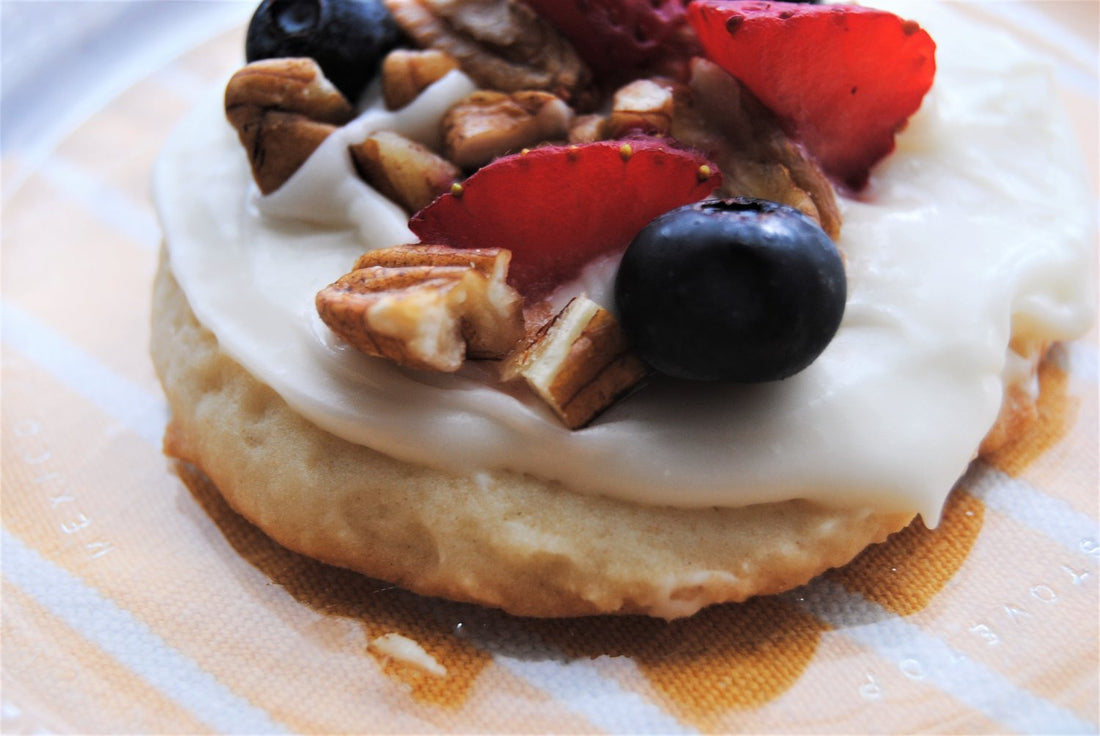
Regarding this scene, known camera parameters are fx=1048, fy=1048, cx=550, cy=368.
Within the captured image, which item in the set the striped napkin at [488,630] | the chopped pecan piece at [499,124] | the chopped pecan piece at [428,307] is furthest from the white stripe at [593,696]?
the chopped pecan piece at [499,124]

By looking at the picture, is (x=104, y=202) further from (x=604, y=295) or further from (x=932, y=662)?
(x=932, y=662)

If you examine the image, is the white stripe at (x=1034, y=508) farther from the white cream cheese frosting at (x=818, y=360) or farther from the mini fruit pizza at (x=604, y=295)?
the white cream cheese frosting at (x=818, y=360)

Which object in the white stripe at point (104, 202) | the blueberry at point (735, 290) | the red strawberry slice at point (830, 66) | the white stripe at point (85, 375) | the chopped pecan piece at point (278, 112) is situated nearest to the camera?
the blueberry at point (735, 290)

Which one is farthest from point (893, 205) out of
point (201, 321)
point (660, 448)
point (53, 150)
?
point (53, 150)

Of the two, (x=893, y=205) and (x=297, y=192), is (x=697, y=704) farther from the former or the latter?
(x=297, y=192)

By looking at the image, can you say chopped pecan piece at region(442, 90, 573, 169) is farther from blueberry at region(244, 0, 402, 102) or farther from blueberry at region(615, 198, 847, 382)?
blueberry at region(615, 198, 847, 382)

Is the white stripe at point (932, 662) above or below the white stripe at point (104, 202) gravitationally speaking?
below

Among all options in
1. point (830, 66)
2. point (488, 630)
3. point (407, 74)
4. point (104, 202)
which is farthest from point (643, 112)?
point (104, 202)

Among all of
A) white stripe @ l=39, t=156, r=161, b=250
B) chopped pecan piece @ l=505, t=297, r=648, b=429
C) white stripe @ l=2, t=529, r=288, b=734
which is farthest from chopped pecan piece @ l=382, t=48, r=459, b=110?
white stripe @ l=2, t=529, r=288, b=734
